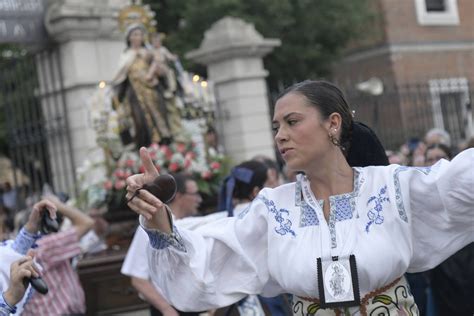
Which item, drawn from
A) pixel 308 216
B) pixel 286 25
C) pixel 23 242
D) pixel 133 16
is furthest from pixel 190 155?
pixel 286 25

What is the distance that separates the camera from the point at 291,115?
10.9 feet

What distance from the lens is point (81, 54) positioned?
10242 mm

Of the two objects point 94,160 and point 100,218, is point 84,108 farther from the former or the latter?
point 100,218

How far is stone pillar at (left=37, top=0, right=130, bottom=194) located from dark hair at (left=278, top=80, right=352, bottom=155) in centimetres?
684

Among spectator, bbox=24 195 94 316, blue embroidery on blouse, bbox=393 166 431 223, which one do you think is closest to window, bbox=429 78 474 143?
spectator, bbox=24 195 94 316

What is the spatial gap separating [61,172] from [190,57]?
220 cm

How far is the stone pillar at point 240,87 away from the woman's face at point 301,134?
7.68 m

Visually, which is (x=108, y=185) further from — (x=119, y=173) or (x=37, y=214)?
(x=37, y=214)

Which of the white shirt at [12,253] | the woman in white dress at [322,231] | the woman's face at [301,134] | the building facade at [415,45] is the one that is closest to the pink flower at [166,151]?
the white shirt at [12,253]

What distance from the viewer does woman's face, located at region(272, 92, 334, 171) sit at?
3.30 metres

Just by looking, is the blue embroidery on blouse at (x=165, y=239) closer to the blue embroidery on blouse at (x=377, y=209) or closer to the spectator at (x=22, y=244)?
the blue embroidery on blouse at (x=377, y=209)

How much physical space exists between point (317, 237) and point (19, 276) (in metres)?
1.19

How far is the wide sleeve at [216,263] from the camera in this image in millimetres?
3426

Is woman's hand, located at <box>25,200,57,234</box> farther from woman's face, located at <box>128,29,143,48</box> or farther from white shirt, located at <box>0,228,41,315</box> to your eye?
woman's face, located at <box>128,29,143,48</box>
